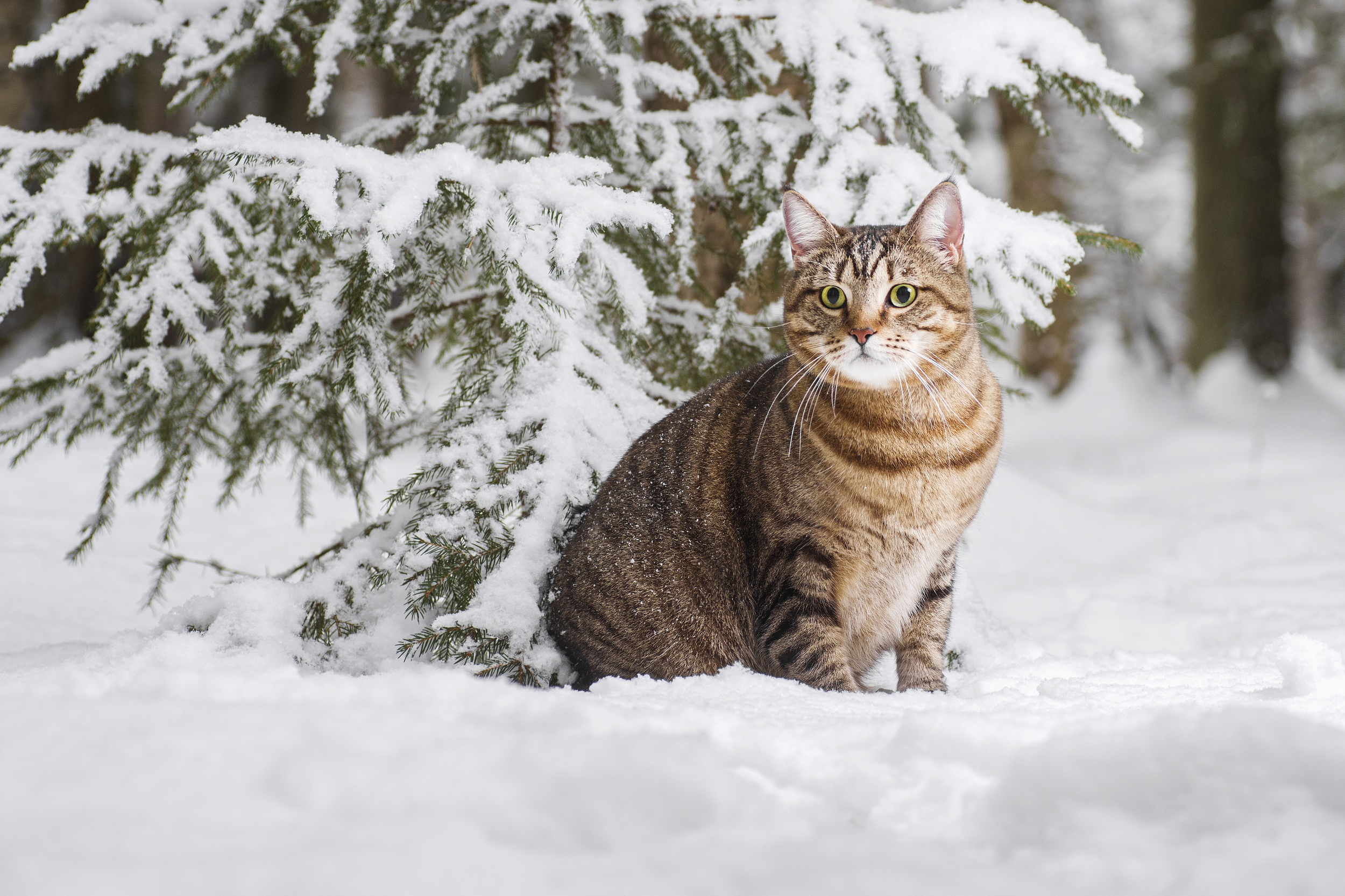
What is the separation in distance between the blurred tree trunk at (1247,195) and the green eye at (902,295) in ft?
27.3

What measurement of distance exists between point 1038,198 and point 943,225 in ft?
25.6

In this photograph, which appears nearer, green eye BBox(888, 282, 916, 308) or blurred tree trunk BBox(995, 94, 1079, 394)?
green eye BBox(888, 282, 916, 308)

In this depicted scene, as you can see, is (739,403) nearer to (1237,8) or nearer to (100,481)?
(100,481)

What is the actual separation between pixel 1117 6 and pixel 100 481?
14.2 metres

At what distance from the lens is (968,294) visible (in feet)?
8.50

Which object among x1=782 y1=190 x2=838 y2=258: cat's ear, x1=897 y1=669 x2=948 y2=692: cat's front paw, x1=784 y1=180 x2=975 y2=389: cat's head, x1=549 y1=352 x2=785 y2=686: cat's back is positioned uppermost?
x1=782 y1=190 x2=838 y2=258: cat's ear

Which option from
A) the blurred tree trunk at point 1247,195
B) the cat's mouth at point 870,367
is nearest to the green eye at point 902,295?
the cat's mouth at point 870,367

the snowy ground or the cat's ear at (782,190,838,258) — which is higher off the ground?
the cat's ear at (782,190,838,258)

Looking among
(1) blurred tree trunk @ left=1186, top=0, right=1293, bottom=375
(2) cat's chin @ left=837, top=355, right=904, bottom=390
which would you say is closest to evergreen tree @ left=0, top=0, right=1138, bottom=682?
(2) cat's chin @ left=837, top=355, right=904, bottom=390

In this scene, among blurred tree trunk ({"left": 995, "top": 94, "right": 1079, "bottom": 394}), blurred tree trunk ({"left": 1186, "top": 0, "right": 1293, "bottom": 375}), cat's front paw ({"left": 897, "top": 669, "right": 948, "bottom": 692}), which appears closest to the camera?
cat's front paw ({"left": 897, "top": 669, "right": 948, "bottom": 692})

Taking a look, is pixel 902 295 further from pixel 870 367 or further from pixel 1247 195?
pixel 1247 195

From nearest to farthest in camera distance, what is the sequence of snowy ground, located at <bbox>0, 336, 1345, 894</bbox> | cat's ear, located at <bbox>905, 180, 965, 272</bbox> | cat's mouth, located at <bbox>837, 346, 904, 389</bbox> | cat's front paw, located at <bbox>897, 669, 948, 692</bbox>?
snowy ground, located at <bbox>0, 336, 1345, 894</bbox> → cat's mouth, located at <bbox>837, 346, 904, 389</bbox> → cat's ear, located at <bbox>905, 180, 965, 272</bbox> → cat's front paw, located at <bbox>897, 669, 948, 692</bbox>

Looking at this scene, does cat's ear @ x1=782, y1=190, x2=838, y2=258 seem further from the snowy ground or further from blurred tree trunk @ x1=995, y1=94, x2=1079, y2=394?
blurred tree trunk @ x1=995, y1=94, x2=1079, y2=394

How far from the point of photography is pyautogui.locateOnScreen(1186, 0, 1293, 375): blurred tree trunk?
8992 mm
